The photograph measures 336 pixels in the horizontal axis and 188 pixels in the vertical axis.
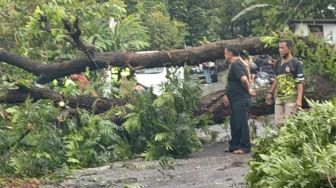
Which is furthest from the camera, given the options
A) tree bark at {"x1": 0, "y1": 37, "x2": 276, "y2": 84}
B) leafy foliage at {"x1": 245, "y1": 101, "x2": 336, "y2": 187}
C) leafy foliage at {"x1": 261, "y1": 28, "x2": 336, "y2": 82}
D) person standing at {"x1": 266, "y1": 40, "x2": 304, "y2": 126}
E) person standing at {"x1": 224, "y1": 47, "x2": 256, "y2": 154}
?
tree bark at {"x1": 0, "y1": 37, "x2": 276, "y2": 84}

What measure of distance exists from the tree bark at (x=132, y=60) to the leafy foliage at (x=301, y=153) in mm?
5299

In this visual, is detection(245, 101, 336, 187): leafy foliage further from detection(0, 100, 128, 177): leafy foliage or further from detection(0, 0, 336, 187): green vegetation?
detection(0, 100, 128, 177): leafy foliage

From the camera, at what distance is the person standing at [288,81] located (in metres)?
9.36

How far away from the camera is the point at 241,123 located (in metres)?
9.88

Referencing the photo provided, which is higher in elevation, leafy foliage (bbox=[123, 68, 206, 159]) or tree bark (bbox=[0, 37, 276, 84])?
tree bark (bbox=[0, 37, 276, 84])

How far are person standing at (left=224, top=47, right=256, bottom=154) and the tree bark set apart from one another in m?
1.25

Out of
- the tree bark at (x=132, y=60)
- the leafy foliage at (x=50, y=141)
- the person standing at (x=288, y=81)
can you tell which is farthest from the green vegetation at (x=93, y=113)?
the person standing at (x=288, y=81)

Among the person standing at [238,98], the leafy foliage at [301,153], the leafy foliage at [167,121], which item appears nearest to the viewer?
the leafy foliage at [301,153]

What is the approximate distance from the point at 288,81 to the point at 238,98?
78 centimetres

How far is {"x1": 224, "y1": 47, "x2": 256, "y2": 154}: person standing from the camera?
967 cm

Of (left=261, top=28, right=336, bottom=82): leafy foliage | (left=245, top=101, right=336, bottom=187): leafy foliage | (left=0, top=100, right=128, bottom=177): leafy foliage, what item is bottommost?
(left=0, top=100, right=128, bottom=177): leafy foliage

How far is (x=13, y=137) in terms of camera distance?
1023cm

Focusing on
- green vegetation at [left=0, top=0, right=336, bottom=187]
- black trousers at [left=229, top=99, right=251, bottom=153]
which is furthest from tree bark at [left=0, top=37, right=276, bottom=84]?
black trousers at [left=229, top=99, right=251, bottom=153]

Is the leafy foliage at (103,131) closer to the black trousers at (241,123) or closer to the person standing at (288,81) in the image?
the black trousers at (241,123)
